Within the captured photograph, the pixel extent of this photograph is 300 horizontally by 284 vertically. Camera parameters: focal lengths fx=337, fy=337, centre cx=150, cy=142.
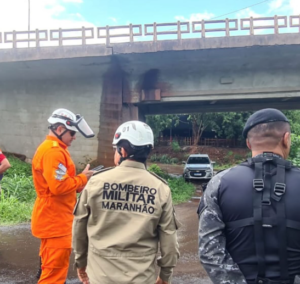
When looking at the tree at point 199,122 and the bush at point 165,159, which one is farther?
the tree at point 199,122

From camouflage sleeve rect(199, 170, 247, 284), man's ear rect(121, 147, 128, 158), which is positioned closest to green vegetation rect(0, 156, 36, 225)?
man's ear rect(121, 147, 128, 158)

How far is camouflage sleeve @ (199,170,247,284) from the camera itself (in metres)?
1.79

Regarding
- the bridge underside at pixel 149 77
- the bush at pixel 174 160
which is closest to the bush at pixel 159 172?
the bridge underside at pixel 149 77

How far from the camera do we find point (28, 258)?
199 inches

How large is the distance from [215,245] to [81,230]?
0.97 meters

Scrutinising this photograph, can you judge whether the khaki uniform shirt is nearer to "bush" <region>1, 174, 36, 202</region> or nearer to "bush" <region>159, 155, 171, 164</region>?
"bush" <region>1, 174, 36, 202</region>

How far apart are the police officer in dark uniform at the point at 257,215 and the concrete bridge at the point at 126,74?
32.2ft

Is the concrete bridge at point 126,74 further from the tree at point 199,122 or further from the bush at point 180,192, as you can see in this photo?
the tree at point 199,122

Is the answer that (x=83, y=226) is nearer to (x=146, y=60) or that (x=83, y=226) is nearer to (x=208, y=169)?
(x=146, y=60)

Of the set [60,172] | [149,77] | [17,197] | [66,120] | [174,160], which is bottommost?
[17,197]

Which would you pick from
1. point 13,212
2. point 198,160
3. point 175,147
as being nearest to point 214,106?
point 198,160

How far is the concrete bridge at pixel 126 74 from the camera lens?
11.2 metres

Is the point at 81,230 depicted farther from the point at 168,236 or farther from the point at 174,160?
the point at 174,160

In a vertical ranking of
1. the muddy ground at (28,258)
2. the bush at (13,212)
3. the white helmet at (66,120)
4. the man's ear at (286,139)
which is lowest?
the muddy ground at (28,258)
